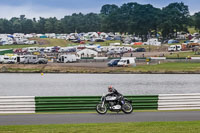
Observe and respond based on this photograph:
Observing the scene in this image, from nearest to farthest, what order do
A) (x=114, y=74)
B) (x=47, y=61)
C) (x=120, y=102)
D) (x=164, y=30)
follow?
(x=120, y=102) → (x=114, y=74) → (x=47, y=61) → (x=164, y=30)

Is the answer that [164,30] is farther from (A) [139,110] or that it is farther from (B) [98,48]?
(A) [139,110]

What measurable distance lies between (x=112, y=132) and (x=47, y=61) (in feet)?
252

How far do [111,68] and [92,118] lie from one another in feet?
208

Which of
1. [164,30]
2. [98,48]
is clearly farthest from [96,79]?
[164,30]

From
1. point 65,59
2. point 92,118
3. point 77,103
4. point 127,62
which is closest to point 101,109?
point 92,118

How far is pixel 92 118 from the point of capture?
24047 millimetres

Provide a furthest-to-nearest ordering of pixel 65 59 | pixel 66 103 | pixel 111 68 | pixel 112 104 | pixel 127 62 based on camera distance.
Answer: pixel 65 59 → pixel 127 62 → pixel 111 68 → pixel 66 103 → pixel 112 104

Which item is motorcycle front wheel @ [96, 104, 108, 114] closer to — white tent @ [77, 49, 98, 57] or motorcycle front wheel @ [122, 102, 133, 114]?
motorcycle front wheel @ [122, 102, 133, 114]

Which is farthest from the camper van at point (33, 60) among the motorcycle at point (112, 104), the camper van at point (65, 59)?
the motorcycle at point (112, 104)

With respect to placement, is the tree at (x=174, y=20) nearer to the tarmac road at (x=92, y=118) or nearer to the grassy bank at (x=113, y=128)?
the tarmac road at (x=92, y=118)

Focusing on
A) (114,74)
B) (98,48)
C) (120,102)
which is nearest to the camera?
(120,102)

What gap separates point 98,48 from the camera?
120875mm

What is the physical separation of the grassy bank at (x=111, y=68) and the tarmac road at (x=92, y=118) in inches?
2303

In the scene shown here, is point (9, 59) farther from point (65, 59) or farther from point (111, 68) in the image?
point (111, 68)
